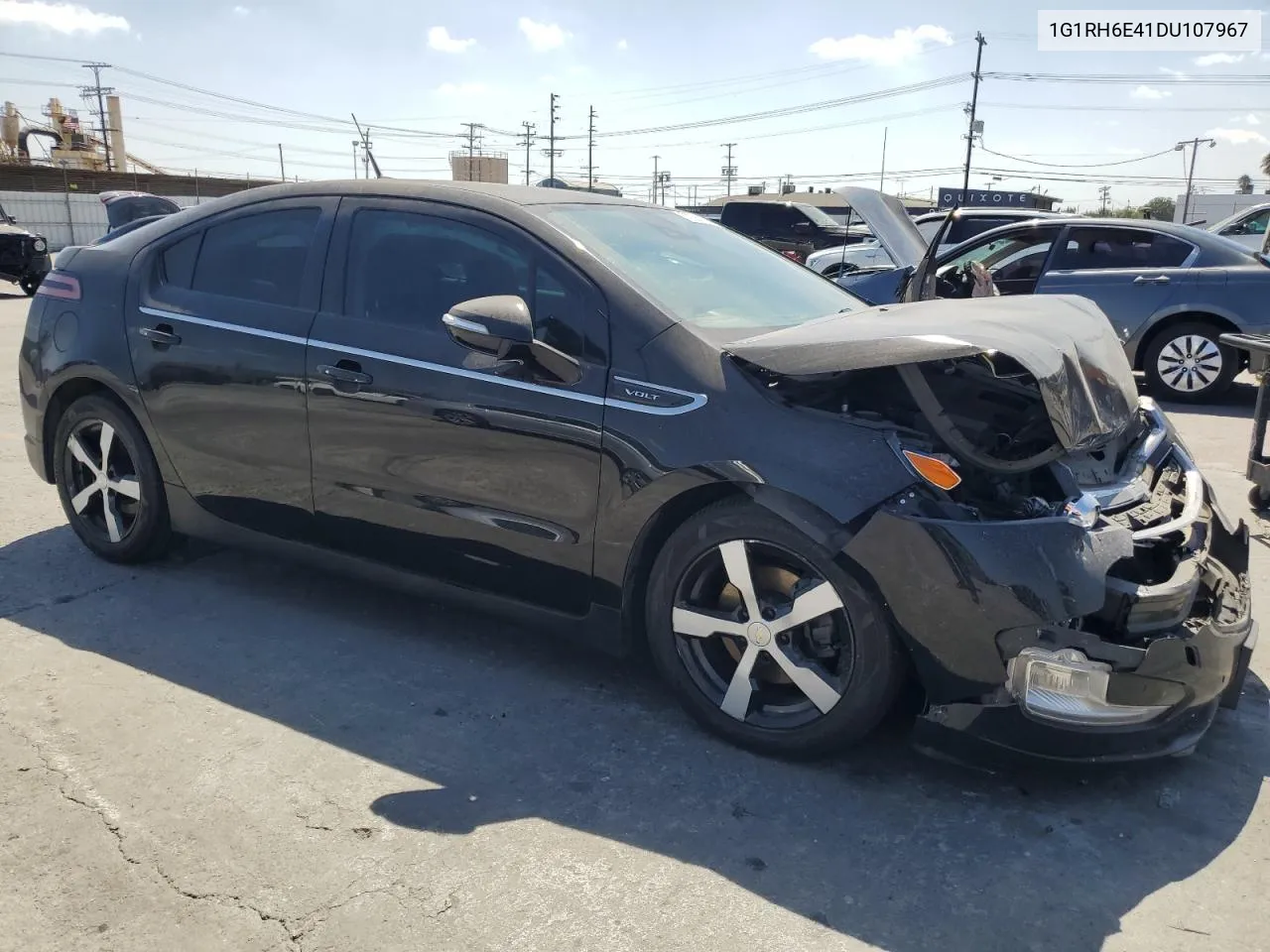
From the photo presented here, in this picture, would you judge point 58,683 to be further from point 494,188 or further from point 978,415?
point 978,415

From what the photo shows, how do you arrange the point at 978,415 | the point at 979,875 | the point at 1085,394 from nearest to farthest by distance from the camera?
the point at 979,875 → the point at 1085,394 → the point at 978,415

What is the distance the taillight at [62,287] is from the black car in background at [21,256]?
15524 mm

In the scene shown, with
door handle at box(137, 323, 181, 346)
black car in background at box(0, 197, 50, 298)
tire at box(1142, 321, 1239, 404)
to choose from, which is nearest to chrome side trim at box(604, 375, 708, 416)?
door handle at box(137, 323, 181, 346)

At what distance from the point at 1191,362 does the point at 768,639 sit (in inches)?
290

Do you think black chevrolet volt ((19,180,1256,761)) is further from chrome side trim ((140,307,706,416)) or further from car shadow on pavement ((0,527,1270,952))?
car shadow on pavement ((0,527,1270,952))

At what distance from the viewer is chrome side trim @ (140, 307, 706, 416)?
2994 mm

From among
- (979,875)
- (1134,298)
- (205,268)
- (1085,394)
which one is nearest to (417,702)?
(979,875)

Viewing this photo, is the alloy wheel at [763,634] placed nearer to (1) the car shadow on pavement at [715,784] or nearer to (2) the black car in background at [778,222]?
(1) the car shadow on pavement at [715,784]

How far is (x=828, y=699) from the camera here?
285cm

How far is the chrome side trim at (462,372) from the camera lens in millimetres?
2994

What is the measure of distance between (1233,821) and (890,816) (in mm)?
914

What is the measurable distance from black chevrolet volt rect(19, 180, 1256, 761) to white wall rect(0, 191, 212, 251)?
1295 inches

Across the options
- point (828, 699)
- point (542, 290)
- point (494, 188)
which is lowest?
point (828, 699)

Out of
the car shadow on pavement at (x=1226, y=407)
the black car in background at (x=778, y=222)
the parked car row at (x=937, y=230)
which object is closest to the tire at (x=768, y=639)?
the parked car row at (x=937, y=230)
